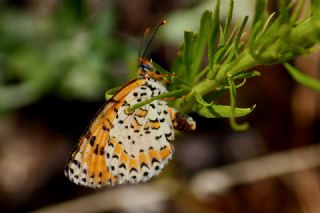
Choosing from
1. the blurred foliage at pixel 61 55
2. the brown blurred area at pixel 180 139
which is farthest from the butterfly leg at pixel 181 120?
the brown blurred area at pixel 180 139

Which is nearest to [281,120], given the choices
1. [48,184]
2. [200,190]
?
[200,190]

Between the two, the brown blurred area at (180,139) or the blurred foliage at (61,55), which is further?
the brown blurred area at (180,139)

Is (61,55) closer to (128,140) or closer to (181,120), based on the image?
(128,140)

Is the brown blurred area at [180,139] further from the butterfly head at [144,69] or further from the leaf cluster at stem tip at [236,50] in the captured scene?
the leaf cluster at stem tip at [236,50]

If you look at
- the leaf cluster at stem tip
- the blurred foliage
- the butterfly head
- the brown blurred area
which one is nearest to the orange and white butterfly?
the butterfly head

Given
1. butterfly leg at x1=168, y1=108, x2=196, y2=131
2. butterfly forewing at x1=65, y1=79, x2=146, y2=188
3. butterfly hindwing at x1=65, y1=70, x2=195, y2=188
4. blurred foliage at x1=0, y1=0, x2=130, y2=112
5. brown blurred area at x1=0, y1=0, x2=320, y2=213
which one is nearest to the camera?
butterfly leg at x1=168, y1=108, x2=196, y2=131

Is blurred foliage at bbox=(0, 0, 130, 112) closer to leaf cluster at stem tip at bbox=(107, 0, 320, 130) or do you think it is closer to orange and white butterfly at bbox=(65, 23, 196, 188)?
orange and white butterfly at bbox=(65, 23, 196, 188)

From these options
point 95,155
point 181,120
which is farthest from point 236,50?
point 95,155
